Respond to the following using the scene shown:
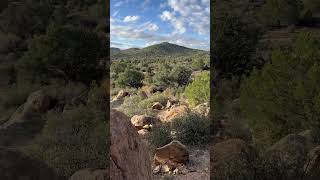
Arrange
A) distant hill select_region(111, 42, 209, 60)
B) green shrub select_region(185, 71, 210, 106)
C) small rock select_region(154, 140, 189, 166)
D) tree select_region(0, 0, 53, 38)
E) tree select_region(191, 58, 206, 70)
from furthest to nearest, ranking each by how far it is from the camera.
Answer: distant hill select_region(111, 42, 209, 60)
tree select_region(191, 58, 206, 70)
green shrub select_region(185, 71, 210, 106)
small rock select_region(154, 140, 189, 166)
tree select_region(0, 0, 53, 38)

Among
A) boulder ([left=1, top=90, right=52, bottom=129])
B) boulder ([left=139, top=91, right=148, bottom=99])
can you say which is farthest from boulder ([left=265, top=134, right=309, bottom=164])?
boulder ([left=139, top=91, right=148, bottom=99])

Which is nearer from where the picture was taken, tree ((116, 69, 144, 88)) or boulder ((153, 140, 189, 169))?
boulder ((153, 140, 189, 169))

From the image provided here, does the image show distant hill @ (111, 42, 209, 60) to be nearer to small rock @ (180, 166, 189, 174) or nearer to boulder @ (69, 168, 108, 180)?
small rock @ (180, 166, 189, 174)

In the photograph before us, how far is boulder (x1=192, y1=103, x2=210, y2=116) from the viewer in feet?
25.5

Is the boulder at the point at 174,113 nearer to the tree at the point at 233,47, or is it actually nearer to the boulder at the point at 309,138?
the tree at the point at 233,47

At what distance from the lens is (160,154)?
6.53m

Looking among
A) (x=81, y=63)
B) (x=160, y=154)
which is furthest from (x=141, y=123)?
(x=81, y=63)

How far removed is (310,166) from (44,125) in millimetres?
2624

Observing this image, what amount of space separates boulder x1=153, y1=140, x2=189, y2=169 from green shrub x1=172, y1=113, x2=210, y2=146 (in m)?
0.82

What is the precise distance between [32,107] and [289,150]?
8.40 ft

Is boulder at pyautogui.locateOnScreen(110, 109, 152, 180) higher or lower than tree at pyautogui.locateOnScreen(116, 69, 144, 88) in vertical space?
lower

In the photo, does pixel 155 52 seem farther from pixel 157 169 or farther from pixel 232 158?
pixel 232 158

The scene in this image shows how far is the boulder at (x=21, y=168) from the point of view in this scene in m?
3.84

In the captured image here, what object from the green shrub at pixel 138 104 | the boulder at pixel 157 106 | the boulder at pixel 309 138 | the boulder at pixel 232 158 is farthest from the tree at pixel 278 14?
the boulder at pixel 157 106
